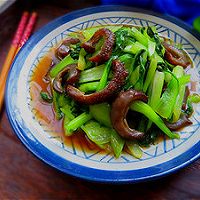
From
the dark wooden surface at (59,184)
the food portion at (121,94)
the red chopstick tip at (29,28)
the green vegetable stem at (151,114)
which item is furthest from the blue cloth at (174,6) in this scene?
the dark wooden surface at (59,184)

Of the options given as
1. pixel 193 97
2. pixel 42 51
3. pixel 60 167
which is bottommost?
pixel 60 167

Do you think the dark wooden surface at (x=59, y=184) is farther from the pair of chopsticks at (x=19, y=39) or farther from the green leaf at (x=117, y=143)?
the pair of chopsticks at (x=19, y=39)

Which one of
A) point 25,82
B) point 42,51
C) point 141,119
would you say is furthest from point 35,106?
point 141,119

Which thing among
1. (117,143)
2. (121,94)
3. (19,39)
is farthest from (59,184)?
(19,39)

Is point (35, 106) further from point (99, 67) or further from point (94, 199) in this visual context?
point (94, 199)

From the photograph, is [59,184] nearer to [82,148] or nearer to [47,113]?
[82,148]

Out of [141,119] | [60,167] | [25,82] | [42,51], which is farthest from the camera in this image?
[42,51]

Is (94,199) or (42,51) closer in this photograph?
(94,199)
